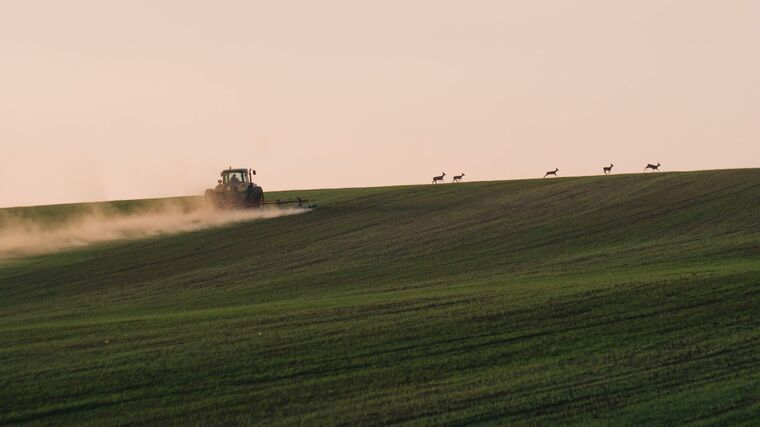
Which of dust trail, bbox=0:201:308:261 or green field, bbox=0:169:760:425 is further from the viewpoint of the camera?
dust trail, bbox=0:201:308:261

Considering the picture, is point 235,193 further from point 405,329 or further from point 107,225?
point 405,329

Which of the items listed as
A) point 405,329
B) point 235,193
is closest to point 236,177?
point 235,193

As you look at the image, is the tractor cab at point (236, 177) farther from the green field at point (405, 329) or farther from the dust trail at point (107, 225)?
the green field at point (405, 329)

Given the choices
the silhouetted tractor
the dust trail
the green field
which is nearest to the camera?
the green field

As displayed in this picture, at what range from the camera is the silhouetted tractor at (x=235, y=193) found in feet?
162

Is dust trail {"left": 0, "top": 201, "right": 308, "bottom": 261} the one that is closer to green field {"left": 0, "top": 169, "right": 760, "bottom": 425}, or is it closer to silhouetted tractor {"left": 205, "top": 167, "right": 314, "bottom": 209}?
silhouetted tractor {"left": 205, "top": 167, "right": 314, "bottom": 209}

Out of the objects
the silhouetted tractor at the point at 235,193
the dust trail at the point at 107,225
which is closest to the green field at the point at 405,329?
the dust trail at the point at 107,225

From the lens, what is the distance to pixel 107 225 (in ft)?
160

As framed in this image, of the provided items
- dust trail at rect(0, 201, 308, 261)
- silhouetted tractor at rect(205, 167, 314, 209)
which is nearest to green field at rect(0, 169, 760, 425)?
dust trail at rect(0, 201, 308, 261)

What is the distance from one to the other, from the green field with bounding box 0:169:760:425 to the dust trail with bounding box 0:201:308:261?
13.5 feet

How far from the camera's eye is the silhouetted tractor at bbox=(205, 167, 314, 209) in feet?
162

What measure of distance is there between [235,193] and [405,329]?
30.2 meters

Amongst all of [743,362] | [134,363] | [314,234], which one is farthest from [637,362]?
[314,234]

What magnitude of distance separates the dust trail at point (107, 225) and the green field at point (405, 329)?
4.11 meters
